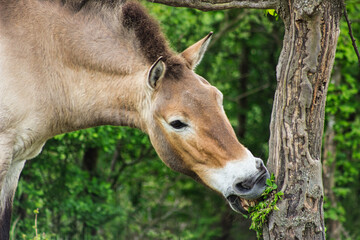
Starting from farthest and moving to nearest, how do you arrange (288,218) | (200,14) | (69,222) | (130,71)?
(200,14), (69,222), (130,71), (288,218)

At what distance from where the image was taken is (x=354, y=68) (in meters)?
8.95

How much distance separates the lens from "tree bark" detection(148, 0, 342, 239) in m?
3.16

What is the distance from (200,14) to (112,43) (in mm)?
4617

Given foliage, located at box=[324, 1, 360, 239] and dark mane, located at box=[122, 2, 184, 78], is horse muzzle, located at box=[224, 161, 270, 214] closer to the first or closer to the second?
dark mane, located at box=[122, 2, 184, 78]

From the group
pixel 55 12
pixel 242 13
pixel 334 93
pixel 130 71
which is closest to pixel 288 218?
pixel 130 71

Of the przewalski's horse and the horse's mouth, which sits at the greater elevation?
the przewalski's horse

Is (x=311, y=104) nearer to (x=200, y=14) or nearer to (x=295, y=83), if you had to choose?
(x=295, y=83)

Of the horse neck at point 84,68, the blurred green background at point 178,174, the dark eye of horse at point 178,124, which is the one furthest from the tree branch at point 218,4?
the blurred green background at point 178,174

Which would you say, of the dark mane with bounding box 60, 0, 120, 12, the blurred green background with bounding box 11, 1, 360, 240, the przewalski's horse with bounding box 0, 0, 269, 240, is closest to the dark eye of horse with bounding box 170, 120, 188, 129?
the przewalski's horse with bounding box 0, 0, 269, 240

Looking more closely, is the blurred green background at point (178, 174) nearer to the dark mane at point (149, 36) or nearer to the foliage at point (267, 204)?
the dark mane at point (149, 36)

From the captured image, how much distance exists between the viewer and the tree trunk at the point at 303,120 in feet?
10.4

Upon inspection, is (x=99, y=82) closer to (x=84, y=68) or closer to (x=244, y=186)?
(x=84, y=68)

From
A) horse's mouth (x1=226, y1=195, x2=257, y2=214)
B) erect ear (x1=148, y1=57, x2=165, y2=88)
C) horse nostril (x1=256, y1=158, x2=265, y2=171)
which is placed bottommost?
horse's mouth (x1=226, y1=195, x2=257, y2=214)

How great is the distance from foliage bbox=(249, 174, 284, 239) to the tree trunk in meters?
Answer: 0.04
